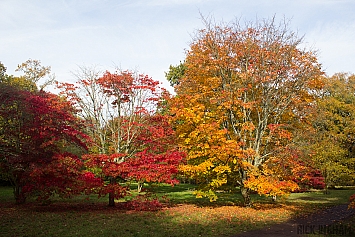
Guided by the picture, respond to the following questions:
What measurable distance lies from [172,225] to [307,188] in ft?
86.8

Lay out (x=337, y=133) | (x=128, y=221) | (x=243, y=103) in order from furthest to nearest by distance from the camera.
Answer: (x=337, y=133) < (x=243, y=103) < (x=128, y=221)

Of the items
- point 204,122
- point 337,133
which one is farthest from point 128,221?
point 337,133

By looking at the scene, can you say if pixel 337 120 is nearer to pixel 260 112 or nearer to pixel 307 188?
pixel 307 188

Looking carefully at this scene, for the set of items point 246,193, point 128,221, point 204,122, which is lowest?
point 128,221

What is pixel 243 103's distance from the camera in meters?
14.7

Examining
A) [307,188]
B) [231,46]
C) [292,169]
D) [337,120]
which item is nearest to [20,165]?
[231,46]

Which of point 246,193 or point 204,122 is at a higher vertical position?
point 204,122

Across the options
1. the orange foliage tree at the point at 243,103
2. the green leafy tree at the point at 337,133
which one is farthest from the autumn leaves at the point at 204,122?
the green leafy tree at the point at 337,133

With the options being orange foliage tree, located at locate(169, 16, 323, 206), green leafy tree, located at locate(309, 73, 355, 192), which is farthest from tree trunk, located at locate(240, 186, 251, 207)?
green leafy tree, located at locate(309, 73, 355, 192)

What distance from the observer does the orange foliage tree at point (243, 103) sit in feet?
48.1

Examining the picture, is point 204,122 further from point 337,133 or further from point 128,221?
point 337,133

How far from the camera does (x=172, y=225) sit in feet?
36.6

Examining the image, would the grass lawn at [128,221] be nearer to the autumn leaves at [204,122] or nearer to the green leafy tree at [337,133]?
the autumn leaves at [204,122]

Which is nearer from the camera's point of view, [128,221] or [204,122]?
[128,221]
